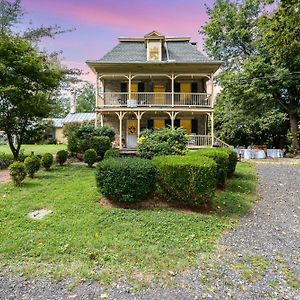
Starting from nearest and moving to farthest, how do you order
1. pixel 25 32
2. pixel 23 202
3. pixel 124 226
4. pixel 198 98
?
pixel 124 226, pixel 23 202, pixel 198 98, pixel 25 32

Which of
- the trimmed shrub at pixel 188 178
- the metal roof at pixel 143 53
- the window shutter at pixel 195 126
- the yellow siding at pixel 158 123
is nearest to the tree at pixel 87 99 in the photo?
the metal roof at pixel 143 53

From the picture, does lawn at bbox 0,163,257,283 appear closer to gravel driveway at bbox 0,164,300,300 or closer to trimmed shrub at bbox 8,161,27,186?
gravel driveway at bbox 0,164,300,300

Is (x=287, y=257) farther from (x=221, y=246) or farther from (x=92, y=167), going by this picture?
(x=92, y=167)

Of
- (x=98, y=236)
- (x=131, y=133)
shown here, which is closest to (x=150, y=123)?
(x=131, y=133)

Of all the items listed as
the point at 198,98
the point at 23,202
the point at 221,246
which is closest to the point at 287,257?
the point at 221,246

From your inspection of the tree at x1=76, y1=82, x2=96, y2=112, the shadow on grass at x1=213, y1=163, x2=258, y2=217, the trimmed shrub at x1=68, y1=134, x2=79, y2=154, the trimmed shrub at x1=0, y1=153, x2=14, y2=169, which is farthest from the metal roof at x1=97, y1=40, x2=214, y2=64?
the tree at x1=76, y1=82, x2=96, y2=112

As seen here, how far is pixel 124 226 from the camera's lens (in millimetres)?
5555

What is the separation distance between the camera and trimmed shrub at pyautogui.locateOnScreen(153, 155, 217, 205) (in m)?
6.30

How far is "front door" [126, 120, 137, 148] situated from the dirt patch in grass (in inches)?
549

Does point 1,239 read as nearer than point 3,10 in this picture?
Yes

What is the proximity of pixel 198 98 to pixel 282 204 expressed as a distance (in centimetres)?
1302

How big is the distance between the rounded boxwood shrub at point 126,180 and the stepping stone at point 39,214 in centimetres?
135

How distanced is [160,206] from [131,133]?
47.9ft

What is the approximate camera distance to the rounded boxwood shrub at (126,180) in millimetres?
6430
